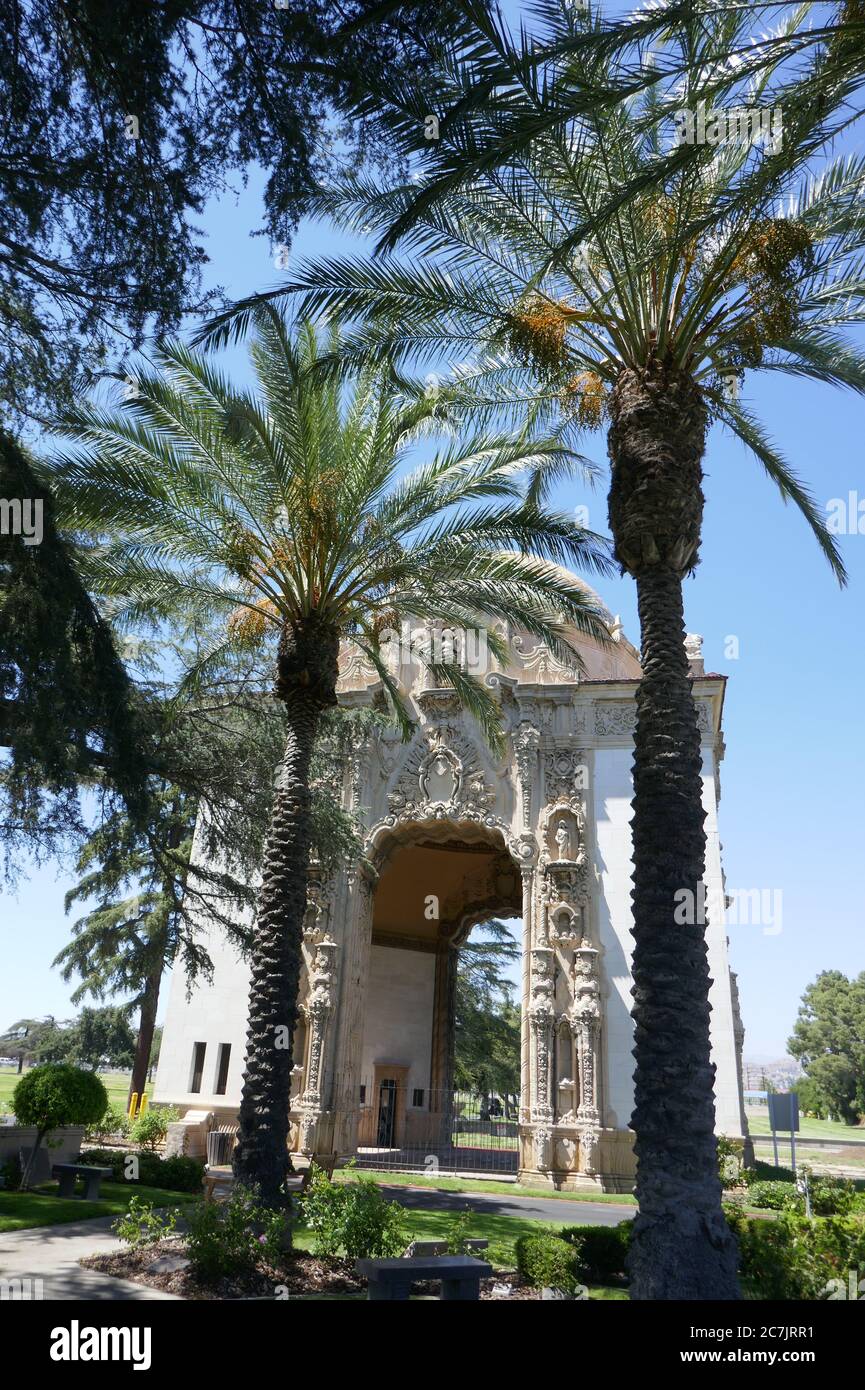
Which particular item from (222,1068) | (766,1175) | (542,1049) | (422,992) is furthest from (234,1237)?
(422,992)

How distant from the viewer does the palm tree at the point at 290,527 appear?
476 inches

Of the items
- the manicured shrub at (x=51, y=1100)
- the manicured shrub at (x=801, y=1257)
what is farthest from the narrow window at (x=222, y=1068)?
the manicured shrub at (x=801, y=1257)

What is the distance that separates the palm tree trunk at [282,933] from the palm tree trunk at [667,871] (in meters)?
4.64

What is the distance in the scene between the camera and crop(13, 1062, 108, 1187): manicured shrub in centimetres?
1459

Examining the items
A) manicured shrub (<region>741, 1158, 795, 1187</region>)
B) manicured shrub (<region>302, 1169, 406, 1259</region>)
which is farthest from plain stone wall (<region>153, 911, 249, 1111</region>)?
manicured shrub (<region>302, 1169, 406, 1259</region>)

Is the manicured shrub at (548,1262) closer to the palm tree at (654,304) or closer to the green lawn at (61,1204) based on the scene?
the palm tree at (654,304)

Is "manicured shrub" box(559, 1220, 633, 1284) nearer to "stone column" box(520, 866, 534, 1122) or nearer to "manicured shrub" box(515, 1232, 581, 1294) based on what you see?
"manicured shrub" box(515, 1232, 581, 1294)

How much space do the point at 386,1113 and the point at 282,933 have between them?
20851 mm

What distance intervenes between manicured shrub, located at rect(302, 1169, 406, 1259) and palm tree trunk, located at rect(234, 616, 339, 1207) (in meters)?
0.90

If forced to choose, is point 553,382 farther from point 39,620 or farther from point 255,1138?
point 255,1138

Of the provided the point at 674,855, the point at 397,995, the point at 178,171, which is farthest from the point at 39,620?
the point at 397,995

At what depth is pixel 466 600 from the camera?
1437 cm
